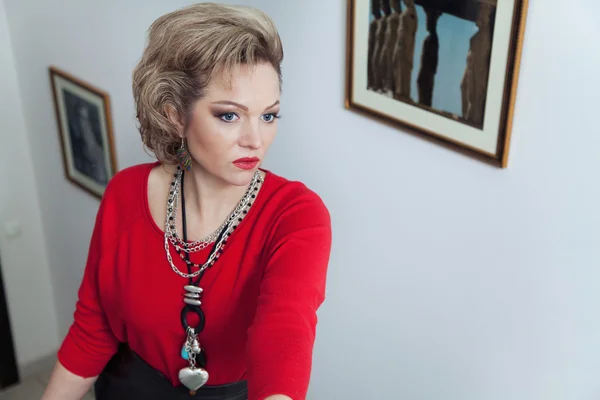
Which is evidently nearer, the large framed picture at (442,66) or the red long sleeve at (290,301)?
the red long sleeve at (290,301)

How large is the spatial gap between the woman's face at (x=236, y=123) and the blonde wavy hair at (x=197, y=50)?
0.07 ft

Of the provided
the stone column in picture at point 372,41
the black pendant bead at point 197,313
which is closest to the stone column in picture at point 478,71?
the stone column in picture at point 372,41

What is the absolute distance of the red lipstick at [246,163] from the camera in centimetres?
148

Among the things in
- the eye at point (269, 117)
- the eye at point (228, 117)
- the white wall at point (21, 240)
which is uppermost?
the eye at point (228, 117)

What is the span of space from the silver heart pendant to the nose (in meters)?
0.54

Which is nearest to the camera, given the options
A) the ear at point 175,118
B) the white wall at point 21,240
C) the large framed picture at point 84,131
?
the ear at point 175,118

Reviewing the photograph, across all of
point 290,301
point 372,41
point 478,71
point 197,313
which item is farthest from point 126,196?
point 478,71

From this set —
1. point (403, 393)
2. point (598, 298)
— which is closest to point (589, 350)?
point (598, 298)

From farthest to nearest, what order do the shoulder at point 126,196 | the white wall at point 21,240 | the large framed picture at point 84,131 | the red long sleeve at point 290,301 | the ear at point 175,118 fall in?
the white wall at point 21,240 → the large framed picture at point 84,131 → the shoulder at point 126,196 → the ear at point 175,118 → the red long sleeve at point 290,301

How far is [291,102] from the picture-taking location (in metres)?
2.07

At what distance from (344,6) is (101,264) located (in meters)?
0.85

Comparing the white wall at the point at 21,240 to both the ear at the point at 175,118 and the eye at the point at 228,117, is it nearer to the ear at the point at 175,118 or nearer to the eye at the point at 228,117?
the ear at the point at 175,118

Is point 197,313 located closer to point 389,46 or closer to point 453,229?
point 453,229

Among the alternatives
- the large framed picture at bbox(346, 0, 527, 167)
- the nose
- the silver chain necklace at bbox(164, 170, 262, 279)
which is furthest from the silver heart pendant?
the large framed picture at bbox(346, 0, 527, 167)
